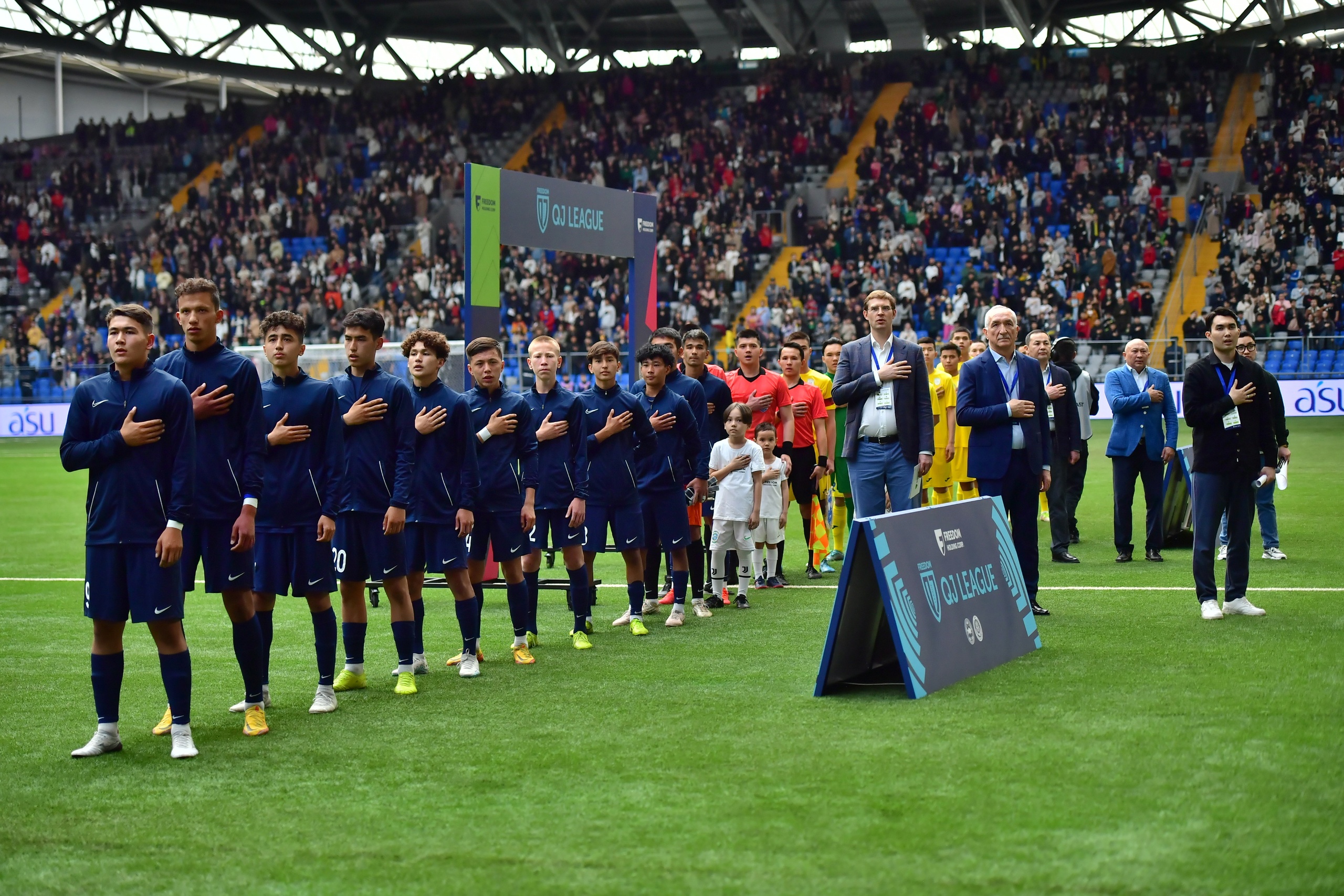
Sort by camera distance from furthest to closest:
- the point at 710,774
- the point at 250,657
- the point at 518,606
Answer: the point at 518,606 < the point at 250,657 < the point at 710,774

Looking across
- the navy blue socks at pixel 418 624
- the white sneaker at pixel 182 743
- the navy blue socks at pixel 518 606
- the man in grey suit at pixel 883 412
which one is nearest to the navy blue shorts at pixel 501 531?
the navy blue socks at pixel 518 606

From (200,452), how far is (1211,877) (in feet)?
15.2

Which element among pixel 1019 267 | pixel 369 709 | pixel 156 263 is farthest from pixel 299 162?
pixel 369 709

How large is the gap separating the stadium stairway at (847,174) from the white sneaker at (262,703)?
22.3 metres

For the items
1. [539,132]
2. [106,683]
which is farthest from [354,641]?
[539,132]

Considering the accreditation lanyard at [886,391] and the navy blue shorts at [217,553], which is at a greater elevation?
the accreditation lanyard at [886,391]

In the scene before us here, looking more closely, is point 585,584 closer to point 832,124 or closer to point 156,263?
Result: point 832,124

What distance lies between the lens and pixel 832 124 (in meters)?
36.3

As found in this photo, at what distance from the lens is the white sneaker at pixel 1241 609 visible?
878 centimetres

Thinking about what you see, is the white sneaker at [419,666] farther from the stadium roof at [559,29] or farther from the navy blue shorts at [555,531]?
the stadium roof at [559,29]

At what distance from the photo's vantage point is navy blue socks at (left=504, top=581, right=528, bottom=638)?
8.26 m

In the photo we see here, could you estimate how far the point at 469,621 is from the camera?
776cm

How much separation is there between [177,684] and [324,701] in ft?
3.29

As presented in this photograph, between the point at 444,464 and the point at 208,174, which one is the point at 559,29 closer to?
the point at 208,174
